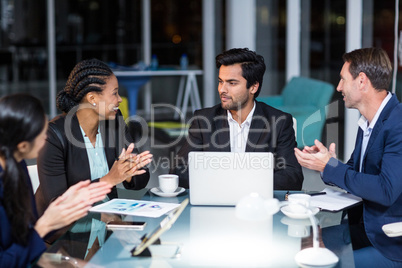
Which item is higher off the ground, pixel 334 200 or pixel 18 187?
pixel 18 187

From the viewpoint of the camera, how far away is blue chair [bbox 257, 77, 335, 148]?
5.49 m

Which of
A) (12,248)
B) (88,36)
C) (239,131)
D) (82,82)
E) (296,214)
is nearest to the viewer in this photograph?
(12,248)

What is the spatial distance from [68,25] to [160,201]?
7414 mm

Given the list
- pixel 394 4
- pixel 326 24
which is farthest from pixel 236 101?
pixel 326 24

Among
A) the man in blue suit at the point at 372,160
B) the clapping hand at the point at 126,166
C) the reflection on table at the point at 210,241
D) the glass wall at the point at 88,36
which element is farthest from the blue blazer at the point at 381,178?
the glass wall at the point at 88,36

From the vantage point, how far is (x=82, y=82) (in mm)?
2947

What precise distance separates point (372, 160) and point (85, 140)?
4.77 feet

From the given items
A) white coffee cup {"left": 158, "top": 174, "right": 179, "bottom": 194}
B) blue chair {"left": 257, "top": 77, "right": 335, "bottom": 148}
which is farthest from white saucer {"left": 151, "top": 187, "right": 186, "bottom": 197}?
blue chair {"left": 257, "top": 77, "right": 335, "bottom": 148}

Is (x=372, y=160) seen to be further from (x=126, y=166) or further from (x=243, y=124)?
(x=126, y=166)

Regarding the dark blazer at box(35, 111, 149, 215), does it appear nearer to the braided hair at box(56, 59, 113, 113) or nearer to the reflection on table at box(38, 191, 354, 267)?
the braided hair at box(56, 59, 113, 113)

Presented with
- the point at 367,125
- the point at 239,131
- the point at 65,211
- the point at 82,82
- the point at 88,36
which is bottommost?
the point at 65,211

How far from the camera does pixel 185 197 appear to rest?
2568 mm

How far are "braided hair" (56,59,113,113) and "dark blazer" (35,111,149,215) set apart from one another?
0.30 ft

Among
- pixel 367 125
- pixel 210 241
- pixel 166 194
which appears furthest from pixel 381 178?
pixel 166 194
